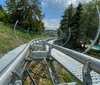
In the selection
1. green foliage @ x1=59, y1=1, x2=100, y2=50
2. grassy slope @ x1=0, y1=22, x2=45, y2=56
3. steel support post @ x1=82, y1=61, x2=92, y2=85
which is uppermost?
steel support post @ x1=82, y1=61, x2=92, y2=85

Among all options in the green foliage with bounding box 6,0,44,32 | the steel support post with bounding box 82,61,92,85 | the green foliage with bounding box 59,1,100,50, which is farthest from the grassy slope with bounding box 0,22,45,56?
the green foliage with bounding box 6,0,44,32

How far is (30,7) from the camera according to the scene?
214 feet

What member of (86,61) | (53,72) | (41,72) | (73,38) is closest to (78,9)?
(73,38)

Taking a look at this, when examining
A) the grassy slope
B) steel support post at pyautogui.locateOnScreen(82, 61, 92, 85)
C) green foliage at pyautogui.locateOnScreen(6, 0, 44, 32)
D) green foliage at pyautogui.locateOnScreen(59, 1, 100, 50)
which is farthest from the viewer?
green foliage at pyautogui.locateOnScreen(6, 0, 44, 32)

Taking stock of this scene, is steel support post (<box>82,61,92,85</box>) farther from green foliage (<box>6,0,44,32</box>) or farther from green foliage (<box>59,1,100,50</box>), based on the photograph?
green foliage (<box>6,0,44,32</box>)

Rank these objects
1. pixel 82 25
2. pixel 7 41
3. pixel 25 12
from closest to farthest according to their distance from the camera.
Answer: pixel 7 41 → pixel 82 25 → pixel 25 12

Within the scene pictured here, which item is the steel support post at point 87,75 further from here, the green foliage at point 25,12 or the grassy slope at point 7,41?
the green foliage at point 25,12

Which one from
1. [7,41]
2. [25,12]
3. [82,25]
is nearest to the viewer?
[7,41]

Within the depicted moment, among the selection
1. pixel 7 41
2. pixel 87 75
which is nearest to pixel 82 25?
pixel 7 41

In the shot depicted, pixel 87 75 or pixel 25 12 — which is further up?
pixel 87 75

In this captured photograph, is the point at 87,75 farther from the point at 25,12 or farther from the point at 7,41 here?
the point at 25,12

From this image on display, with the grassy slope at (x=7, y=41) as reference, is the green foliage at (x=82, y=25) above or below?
below

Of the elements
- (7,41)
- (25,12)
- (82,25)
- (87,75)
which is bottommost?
(82,25)

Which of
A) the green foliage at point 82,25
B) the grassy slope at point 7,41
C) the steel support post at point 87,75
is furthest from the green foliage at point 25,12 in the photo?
the steel support post at point 87,75
